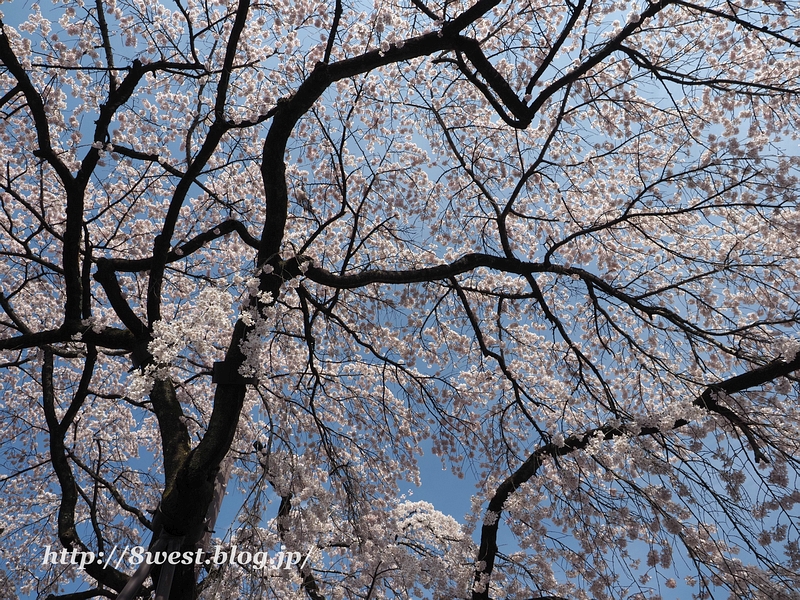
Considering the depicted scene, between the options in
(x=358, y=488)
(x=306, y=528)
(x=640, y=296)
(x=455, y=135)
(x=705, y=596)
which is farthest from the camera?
(x=455, y=135)

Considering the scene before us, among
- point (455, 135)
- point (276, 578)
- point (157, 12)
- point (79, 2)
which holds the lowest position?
point (276, 578)

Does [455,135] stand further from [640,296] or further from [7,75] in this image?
[7,75]

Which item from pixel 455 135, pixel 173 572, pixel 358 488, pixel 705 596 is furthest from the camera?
pixel 455 135

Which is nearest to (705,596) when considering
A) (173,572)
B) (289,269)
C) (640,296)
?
(640,296)

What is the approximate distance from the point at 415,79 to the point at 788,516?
580 cm

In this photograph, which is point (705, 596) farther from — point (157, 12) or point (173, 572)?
point (157, 12)

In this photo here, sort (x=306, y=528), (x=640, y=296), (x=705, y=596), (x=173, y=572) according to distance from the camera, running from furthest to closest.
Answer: (x=306, y=528)
(x=640, y=296)
(x=705, y=596)
(x=173, y=572)

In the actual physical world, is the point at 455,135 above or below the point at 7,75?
above

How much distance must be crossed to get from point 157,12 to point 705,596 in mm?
8739

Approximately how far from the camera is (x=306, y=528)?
584cm

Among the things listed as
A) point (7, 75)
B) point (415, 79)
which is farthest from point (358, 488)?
point (7, 75)

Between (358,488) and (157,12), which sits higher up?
(157,12)

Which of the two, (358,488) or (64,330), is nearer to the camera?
(64,330)

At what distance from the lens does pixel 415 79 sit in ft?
22.1
